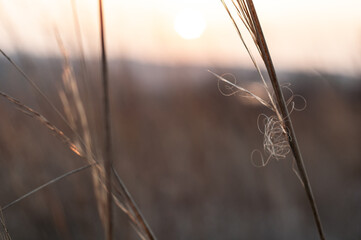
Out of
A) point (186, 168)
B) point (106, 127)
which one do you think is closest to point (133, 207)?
point (106, 127)

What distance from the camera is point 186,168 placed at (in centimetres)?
232

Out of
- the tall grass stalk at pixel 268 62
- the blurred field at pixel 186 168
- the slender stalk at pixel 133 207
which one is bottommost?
the blurred field at pixel 186 168

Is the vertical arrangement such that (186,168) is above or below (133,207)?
below

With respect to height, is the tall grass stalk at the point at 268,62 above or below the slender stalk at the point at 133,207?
above

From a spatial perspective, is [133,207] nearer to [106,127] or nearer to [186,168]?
[106,127]

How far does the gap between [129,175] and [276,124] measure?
171 cm

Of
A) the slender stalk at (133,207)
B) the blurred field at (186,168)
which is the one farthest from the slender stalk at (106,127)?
the blurred field at (186,168)

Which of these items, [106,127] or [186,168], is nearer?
[106,127]

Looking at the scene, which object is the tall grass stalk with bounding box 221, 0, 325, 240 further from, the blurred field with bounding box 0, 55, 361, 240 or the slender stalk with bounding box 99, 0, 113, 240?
the blurred field with bounding box 0, 55, 361, 240

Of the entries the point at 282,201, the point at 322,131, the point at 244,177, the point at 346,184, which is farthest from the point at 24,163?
the point at 322,131

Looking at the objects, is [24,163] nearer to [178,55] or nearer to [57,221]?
[57,221]

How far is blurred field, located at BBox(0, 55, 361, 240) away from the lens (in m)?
1.69

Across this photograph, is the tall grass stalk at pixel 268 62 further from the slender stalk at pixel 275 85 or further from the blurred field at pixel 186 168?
the blurred field at pixel 186 168

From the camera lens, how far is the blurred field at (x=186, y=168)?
1690 millimetres
